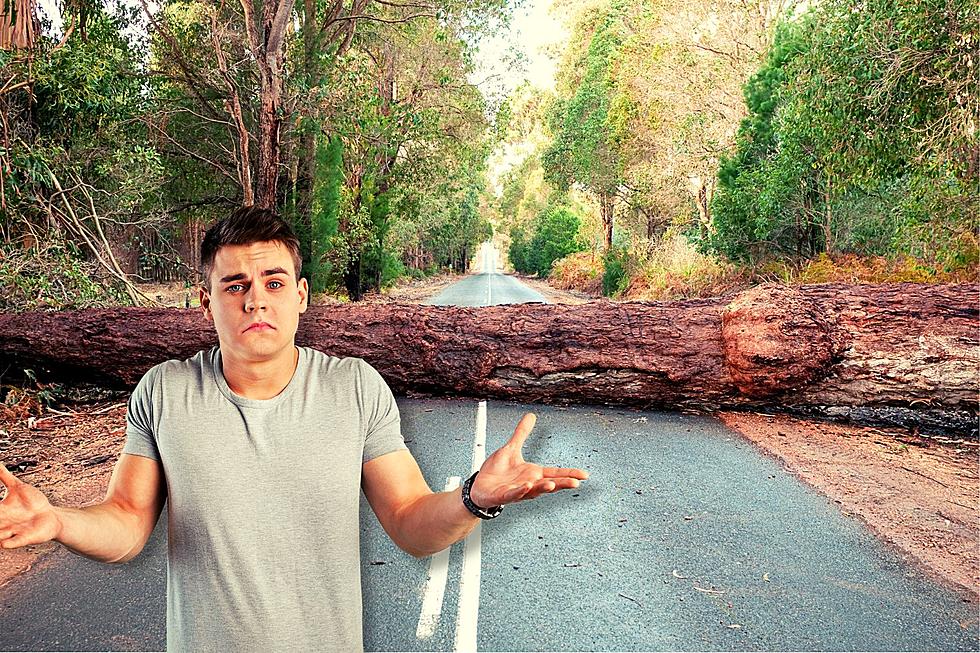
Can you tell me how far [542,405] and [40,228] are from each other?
682 centimetres

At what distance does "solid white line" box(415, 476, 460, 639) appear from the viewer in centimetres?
318

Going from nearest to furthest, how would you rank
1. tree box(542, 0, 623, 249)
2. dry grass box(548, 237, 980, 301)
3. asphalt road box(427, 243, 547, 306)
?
dry grass box(548, 237, 980, 301) → asphalt road box(427, 243, 547, 306) → tree box(542, 0, 623, 249)

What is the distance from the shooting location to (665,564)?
392cm

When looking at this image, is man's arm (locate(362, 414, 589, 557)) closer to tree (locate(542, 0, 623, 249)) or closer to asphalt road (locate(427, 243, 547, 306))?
asphalt road (locate(427, 243, 547, 306))

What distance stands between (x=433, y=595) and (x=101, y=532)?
2.24 metres

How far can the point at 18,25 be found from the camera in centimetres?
925

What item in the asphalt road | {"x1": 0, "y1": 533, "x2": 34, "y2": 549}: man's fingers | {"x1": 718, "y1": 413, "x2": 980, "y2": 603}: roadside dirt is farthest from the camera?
the asphalt road

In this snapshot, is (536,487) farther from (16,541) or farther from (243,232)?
(16,541)

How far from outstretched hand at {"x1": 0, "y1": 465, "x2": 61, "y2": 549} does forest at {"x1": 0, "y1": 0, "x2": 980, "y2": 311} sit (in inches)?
320

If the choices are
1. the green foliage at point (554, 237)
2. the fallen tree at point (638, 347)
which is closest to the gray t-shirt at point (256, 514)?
the fallen tree at point (638, 347)

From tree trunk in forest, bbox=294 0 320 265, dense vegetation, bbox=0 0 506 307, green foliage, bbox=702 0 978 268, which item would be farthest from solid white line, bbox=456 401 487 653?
tree trunk in forest, bbox=294 0 320 265

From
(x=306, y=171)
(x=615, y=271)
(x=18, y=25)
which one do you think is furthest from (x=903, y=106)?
(x=615, y=271)

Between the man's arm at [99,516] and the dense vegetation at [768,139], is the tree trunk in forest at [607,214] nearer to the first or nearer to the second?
the dense vegetation at [768,139]

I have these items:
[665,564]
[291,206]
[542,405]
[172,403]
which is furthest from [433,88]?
[172,403]
